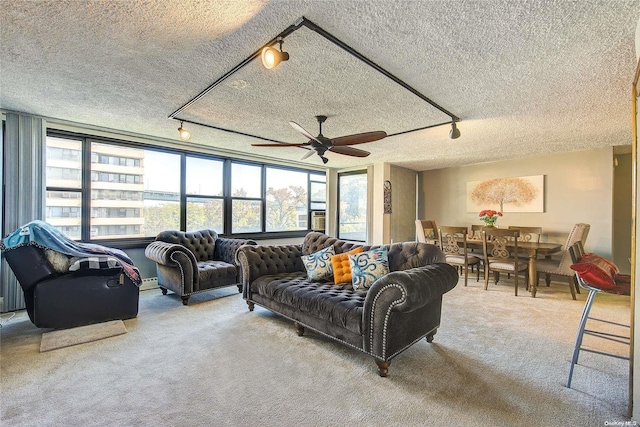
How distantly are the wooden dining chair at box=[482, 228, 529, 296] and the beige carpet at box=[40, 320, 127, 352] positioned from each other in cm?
496

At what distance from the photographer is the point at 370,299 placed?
85.9 inches

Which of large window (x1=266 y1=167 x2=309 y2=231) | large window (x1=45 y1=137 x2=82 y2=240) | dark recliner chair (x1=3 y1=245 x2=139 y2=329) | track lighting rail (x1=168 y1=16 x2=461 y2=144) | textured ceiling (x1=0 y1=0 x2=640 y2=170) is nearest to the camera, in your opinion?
textured ceiling (x1=0 y1=0 x2=640 y2=170)

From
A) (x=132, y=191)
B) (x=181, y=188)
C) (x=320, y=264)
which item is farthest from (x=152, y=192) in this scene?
(x=320, y=264)

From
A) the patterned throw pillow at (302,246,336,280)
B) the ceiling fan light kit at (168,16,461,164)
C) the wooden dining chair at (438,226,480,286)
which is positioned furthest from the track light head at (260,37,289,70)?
the wooden dining chair at (438,226,480,286)

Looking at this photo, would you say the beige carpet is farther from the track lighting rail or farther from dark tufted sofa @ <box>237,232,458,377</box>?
the track lighting rail

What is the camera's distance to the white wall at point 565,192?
4738mm

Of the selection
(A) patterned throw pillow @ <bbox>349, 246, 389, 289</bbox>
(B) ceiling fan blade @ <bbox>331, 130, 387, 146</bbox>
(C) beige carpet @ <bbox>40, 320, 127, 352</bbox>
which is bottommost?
(C) beige carpet @ <bbox>40, 320, 127, 352</bbox>

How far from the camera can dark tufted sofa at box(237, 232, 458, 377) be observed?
2.10m

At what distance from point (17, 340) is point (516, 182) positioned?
7.66m

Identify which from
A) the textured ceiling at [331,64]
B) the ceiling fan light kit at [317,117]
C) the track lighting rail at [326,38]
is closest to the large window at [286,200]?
the ceiling fan light kit at [317,117]

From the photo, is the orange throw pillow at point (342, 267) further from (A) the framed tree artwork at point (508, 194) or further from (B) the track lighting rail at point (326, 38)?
(A) the framed tree artwork at point (508, 194)

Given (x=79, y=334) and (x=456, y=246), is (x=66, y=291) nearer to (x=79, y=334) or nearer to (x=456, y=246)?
(x=79, y=334)

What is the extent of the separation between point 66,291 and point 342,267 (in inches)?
111

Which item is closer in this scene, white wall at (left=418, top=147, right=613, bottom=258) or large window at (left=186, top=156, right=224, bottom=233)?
white wall at (left=418, top=147, right=613, bottom=258)
